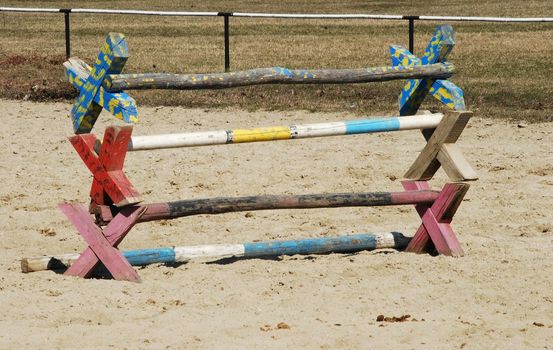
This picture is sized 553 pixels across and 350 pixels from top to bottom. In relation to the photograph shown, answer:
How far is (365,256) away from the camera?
7.04 m

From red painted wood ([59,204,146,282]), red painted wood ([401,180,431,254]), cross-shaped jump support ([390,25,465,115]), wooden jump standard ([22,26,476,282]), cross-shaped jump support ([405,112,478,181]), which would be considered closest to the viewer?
wooden jump standard ([22,26,476,282])

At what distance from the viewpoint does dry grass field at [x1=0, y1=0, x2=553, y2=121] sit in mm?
14117

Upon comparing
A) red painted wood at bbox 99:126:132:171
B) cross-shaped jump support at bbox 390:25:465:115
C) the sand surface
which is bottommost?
the sand surface

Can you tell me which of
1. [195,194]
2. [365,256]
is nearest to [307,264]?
[365,256]

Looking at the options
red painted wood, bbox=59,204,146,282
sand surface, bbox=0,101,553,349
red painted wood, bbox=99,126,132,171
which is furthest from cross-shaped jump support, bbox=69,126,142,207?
sand surface, bbox=0,101,553,349

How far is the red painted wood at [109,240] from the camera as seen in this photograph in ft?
20.6

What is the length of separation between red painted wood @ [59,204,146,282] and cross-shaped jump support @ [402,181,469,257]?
6.20 feet

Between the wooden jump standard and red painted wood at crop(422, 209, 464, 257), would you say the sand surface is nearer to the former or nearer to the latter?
red painted wood at crop(422, 209, 464, 257)

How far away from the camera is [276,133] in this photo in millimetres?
6504

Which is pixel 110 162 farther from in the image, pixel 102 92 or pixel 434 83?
pixel 434 83

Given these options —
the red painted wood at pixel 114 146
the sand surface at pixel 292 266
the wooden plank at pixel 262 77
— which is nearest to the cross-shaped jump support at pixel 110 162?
the red painted wood at pixel 114 146

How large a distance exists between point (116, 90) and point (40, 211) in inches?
101

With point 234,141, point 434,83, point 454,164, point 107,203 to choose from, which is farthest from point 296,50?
point 107,203

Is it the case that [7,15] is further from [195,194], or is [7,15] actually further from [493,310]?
[493,310]
